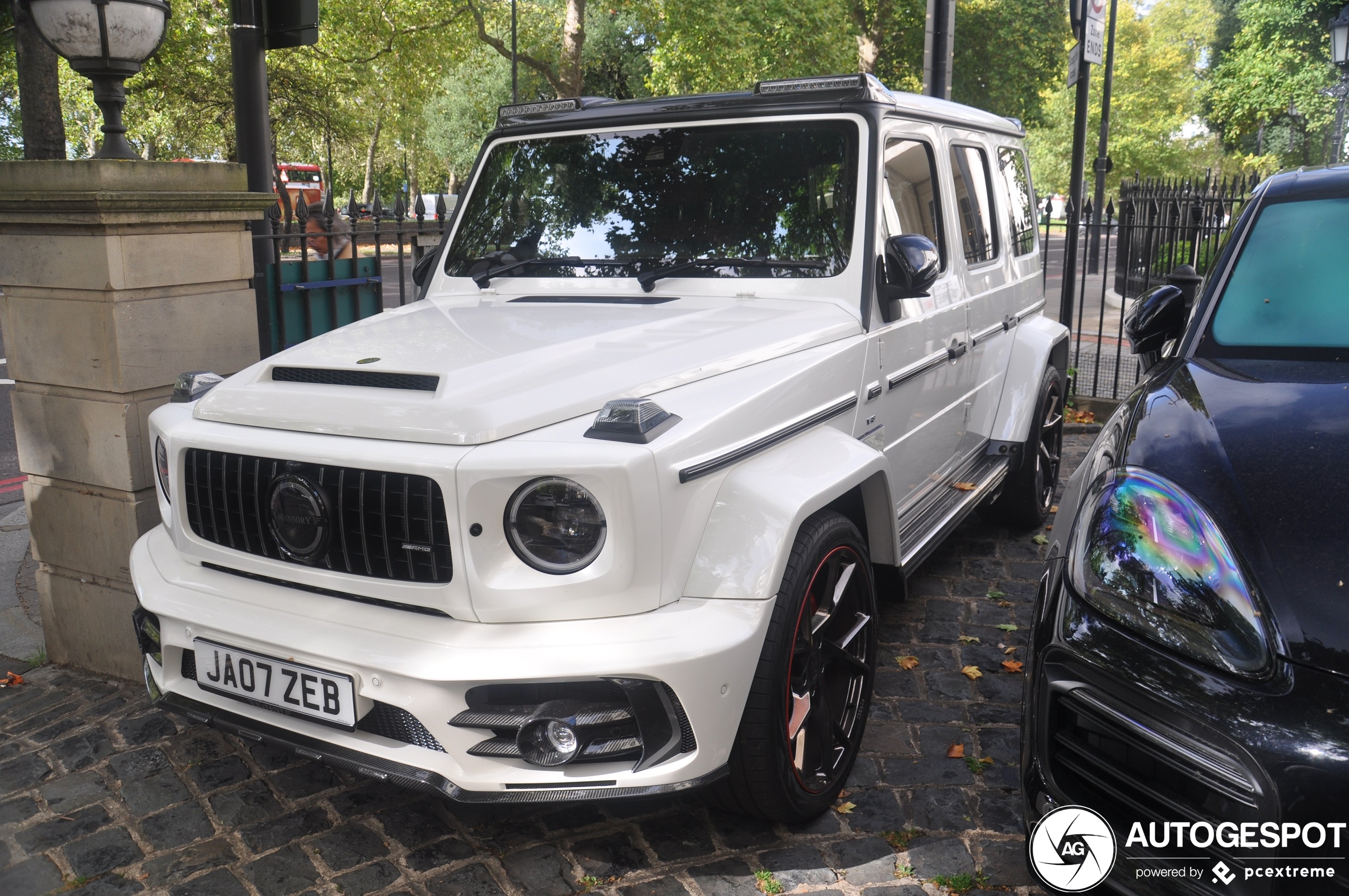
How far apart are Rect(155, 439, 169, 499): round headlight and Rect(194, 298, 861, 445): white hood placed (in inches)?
9.0

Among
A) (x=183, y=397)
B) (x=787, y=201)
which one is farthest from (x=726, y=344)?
(x=183, y=397)

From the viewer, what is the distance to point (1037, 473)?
5.86 m

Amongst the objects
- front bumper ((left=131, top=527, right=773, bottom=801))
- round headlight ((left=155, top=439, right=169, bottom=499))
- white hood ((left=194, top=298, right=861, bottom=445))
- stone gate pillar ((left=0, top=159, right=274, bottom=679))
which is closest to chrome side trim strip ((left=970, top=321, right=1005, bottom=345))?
white hood ((left=194, top=298, right=861, bottom=445))

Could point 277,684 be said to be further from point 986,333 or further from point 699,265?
point 986,333

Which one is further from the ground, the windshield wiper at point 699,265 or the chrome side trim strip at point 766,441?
the windshield wiper at point 699,265

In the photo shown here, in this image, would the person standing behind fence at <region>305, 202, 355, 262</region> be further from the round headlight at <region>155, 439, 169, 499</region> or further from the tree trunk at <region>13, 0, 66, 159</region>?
the tree trunk at <region>13, 0, 66, 159</region>

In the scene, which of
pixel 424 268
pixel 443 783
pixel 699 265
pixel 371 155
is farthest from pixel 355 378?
pixel 371 155

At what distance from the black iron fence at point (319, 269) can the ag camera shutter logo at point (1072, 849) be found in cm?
357

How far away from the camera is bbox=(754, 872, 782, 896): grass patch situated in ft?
9.46

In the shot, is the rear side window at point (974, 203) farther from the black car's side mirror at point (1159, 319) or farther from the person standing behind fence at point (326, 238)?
the person standing behind fence at point (326, 238)

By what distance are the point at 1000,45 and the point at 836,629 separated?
1276 inches

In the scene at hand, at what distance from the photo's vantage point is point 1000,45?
31.8 m

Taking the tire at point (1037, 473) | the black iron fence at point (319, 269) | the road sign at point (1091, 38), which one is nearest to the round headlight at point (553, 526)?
the black iron fence at point (319, 269)

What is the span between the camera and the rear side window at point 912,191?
3936 mm
